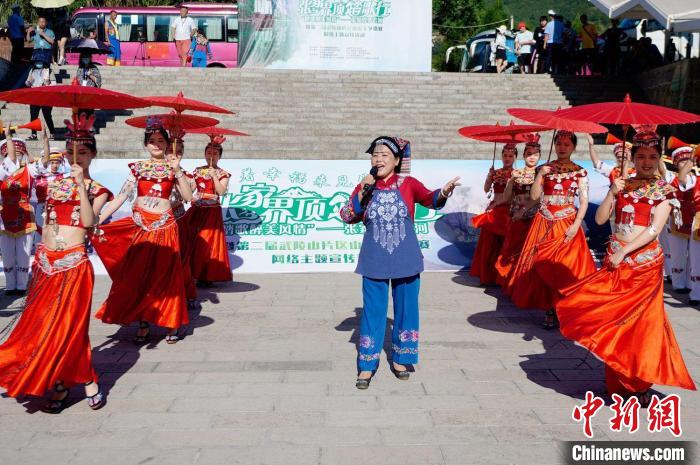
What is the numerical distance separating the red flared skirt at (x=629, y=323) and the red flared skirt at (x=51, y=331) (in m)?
3.17

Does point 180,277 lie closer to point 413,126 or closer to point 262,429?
point 262,429

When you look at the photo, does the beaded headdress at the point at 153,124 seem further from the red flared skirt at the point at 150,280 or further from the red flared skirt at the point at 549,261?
the red flared skirt at the point at 549,261

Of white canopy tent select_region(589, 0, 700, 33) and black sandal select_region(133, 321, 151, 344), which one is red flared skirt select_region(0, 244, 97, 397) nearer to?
black sandal select_region(133, 321, 151, 344)

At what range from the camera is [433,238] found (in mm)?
10625

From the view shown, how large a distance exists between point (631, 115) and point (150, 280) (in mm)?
4103

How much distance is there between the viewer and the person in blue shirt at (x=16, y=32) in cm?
1683

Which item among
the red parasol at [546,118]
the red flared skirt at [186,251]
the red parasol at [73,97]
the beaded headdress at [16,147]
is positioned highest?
the red parasol at [73,97]

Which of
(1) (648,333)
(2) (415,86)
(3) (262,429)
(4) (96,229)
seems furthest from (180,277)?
(2) (415,86)

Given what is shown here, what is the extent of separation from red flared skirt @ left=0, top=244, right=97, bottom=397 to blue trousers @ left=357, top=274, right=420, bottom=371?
6.12ft

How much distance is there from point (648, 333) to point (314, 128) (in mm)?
10996

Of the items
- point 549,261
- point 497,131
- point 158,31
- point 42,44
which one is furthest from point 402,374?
point 158,31

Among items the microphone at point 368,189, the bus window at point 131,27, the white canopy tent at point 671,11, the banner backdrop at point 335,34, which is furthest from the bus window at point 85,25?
the microphone at point 368,189

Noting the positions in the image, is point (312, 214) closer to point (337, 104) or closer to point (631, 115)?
point (631, 115)

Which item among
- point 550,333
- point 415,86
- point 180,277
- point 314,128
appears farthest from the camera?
point 415,86
